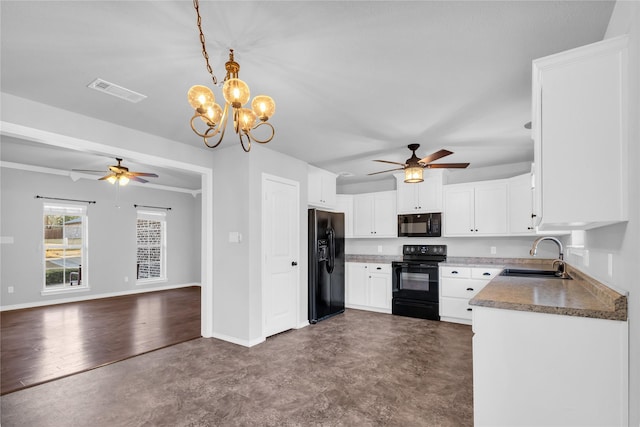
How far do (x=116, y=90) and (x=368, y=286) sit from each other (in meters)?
4.51

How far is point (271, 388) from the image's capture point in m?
2.76

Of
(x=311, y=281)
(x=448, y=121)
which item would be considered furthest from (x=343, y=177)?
(x=448, y=121)

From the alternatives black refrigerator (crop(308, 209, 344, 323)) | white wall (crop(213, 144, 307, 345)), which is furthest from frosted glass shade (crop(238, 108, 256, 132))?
black refrigerator (crop(308, 209, 344, 323))

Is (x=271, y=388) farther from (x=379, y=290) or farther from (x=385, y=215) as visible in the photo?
(x=385, y=215)

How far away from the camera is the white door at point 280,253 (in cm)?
412

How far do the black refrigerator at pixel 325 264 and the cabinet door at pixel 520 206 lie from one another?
8.39 feet

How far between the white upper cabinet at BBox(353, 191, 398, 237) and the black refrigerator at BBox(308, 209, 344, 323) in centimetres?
76

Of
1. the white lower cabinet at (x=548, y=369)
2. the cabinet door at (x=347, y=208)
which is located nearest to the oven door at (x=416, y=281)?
the cabinet door at (x=347, y=208)

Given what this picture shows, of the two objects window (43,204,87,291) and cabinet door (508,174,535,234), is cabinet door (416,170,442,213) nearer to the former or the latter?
cabinet door (508,174,535,234)

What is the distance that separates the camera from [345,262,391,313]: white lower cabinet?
17.9 feet

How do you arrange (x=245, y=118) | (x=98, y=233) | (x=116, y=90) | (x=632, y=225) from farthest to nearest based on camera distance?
(x=98, y=233), (x=116, y=90), (x=245, y=118), (x=632, y=225)

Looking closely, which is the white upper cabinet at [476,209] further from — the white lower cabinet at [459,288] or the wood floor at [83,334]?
the wood floor at [83,334]

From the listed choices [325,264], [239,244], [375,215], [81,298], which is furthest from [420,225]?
[81,298]

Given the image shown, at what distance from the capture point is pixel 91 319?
5125 millimetres
